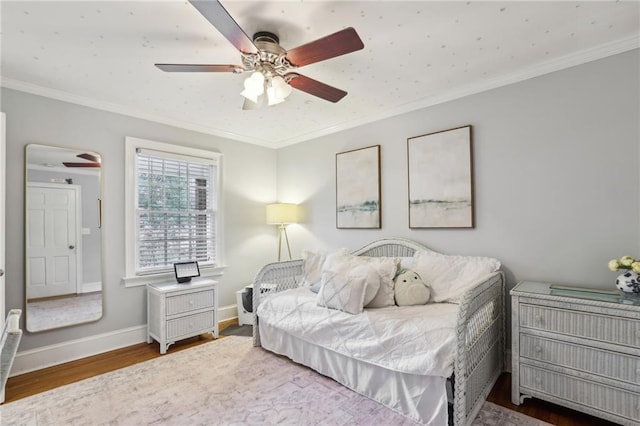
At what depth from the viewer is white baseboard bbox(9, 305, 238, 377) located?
104 inches

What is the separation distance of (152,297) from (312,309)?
176 cm

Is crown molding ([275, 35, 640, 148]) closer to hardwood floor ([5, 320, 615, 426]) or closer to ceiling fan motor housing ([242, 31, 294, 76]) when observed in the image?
ceiling fan motor housing ([242, 31, 294, 76])

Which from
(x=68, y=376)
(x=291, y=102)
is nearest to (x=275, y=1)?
(x=291, y=102)

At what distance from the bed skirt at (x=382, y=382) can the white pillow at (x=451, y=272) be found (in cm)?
83

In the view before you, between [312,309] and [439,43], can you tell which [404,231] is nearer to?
[312,309]

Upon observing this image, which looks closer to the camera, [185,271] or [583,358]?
[583,358]

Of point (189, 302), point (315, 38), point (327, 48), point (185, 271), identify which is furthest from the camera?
point (185, 271)

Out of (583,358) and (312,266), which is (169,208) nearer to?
(312,266)

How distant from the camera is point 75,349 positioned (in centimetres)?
289

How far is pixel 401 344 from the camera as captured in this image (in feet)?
6.61

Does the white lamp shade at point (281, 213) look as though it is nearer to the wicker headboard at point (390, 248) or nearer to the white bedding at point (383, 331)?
the wicker headboard at point (390, 248)

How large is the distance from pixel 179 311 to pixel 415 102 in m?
3.11

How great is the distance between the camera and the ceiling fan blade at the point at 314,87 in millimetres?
2113

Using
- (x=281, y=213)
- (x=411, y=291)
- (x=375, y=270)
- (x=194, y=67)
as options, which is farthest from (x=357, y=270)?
(x=194, y=67)
